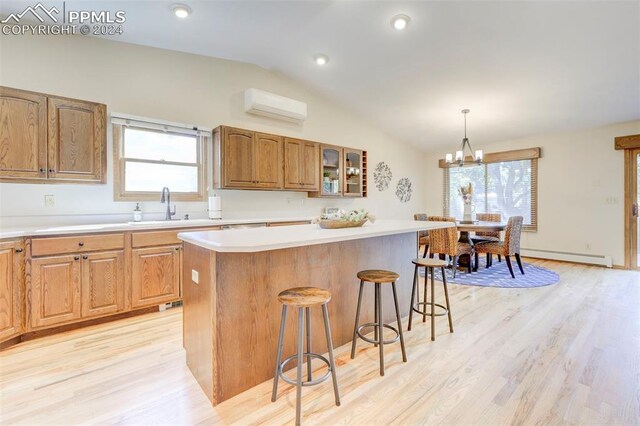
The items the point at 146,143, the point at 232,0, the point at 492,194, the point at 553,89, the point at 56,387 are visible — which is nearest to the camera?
the point at 56,387

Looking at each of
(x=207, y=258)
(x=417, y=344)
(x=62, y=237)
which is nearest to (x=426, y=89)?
(x=417, y=344)

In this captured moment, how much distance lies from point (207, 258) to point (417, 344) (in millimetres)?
1751

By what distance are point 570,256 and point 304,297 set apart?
5779 millimetres

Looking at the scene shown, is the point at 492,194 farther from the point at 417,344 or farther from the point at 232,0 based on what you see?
the point at 232,0

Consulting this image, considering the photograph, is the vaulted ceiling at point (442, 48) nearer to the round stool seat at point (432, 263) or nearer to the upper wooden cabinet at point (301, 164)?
the upper wooden cabinet at point (301, 164)

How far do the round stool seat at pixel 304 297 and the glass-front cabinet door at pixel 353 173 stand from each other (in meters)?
3.55

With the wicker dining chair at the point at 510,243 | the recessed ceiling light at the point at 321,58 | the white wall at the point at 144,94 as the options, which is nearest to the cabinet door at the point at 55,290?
the white wall at the point at 144,94

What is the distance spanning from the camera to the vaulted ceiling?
289 cm

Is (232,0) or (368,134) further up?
(232,0)

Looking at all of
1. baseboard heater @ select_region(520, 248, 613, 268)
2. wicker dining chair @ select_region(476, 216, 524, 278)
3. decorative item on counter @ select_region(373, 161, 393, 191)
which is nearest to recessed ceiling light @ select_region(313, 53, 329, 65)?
decorative item on counter @ select_region(373, 161, 393, 191)

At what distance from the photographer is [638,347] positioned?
224 cm

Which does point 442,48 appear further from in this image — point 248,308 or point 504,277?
point 248,308

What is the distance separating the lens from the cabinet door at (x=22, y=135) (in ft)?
8.08

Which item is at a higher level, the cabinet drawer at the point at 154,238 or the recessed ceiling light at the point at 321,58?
the recessed ceiling light at the point at 321,58
